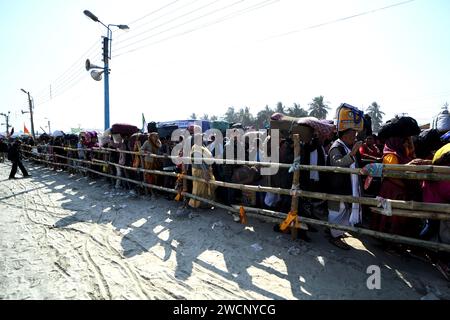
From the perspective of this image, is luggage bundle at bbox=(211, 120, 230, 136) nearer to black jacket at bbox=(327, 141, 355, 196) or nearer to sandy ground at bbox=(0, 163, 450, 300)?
sandy ground at bbox=(0, 163, 450, 300)

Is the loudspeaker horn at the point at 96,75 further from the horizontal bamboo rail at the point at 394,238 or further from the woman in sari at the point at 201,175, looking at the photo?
the horizontal bamboo rail at the point at 394,238

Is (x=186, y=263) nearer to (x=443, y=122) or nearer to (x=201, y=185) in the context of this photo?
(x=201, y=185)

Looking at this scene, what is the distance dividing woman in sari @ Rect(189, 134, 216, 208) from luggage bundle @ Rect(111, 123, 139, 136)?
3864mm

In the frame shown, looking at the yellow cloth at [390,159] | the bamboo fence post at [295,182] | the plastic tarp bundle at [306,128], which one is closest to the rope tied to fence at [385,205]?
the yellow cloth at [390,159]

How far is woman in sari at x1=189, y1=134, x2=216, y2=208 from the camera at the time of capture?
5086 millimetres

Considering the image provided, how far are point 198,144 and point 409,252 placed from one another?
3844mm

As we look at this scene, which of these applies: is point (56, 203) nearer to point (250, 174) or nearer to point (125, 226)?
point (125, 226)

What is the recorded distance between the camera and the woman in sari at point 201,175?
5.09m

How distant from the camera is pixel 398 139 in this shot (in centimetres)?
310

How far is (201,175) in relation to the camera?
17.0 feet

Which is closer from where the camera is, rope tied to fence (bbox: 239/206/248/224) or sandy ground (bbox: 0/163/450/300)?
sandy ground (bbox: 0/163/450/300)

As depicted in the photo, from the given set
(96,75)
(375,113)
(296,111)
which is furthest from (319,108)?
(96,75)

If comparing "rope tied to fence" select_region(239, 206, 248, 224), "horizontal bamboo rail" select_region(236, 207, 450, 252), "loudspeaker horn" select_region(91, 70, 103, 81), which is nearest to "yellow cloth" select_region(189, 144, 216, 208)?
"rope tied to fence" select_region(239, 206, 248, 224)

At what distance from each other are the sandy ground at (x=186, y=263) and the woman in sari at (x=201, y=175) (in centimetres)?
37
